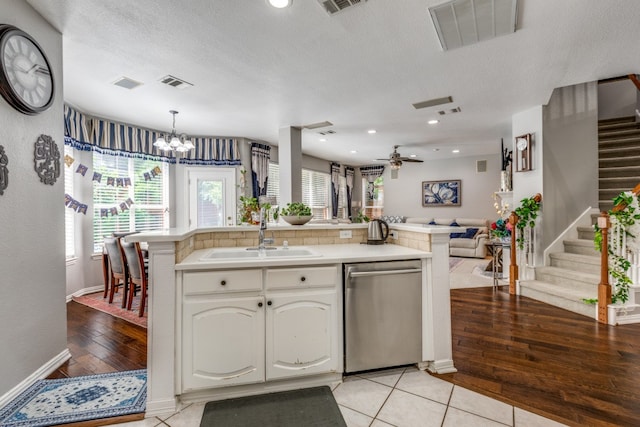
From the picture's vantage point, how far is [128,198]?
497 cm

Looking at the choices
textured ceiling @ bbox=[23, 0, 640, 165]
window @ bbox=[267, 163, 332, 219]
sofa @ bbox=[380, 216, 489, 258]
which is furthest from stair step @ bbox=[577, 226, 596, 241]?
window @ bbox=[267, 163, 332, 219]

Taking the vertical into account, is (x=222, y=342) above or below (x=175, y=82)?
below

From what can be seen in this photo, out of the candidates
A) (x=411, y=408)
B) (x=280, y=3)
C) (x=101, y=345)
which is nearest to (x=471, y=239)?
(x=411, y=408)

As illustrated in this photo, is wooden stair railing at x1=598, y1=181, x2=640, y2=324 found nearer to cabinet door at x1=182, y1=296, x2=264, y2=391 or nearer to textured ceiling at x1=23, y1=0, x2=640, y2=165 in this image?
textured ceiling at x1=23, y1=0, x2=640, y2=165

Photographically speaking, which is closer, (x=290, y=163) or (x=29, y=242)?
(x=29, y=242)

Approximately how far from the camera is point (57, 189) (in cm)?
239

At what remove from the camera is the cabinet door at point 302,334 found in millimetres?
1925

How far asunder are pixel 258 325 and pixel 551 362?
223 cm

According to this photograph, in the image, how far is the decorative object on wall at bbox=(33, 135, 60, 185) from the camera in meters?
2.17

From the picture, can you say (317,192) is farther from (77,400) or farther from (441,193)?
(77,400)

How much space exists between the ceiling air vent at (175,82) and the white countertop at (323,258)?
6.76ft

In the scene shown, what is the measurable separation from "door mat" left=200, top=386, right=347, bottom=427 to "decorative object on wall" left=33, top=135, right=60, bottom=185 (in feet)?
6.67

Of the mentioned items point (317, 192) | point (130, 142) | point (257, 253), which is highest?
point (130, 142)

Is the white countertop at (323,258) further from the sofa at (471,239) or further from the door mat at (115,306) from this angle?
the sofa at (471,239)
